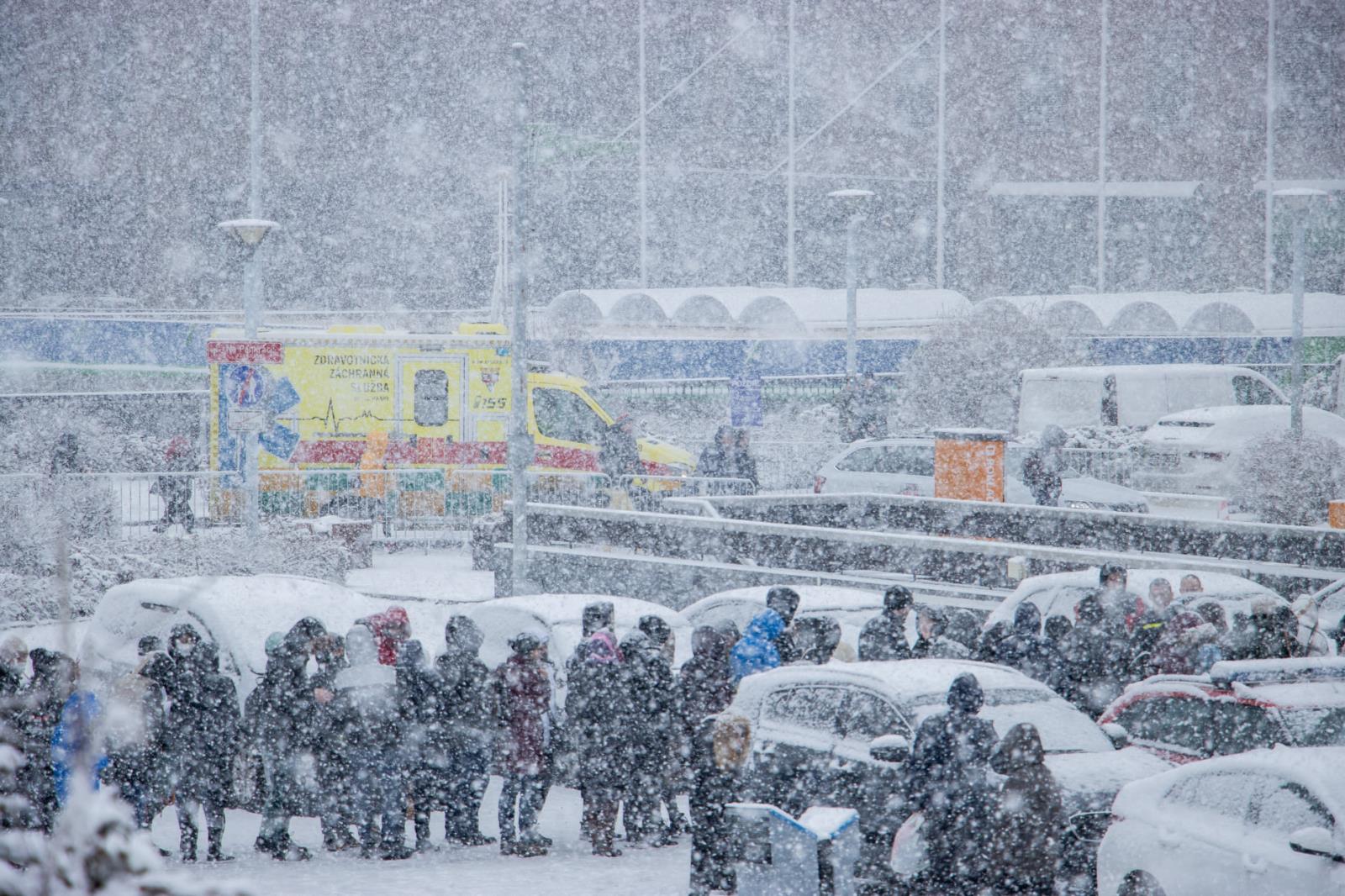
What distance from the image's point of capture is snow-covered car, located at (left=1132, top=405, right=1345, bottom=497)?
67.4ft

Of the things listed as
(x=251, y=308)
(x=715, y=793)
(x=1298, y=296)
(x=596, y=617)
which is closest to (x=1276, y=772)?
(x=715, y=793)

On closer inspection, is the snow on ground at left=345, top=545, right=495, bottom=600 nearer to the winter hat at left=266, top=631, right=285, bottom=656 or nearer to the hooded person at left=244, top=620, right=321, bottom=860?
the winter hat at left=266, top=631, right=285, bottom=656

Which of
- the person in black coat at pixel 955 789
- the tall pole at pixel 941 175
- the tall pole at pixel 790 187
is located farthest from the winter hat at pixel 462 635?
the tall pole at pixel 941 175

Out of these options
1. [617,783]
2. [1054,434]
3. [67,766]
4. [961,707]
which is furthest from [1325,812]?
[1054,434]

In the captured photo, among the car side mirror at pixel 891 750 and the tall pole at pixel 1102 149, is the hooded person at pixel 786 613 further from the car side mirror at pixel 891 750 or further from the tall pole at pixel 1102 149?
the tall pole at pixel 1102 149

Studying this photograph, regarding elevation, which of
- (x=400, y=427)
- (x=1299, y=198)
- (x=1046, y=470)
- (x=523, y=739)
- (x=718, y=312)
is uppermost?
(x=1299, y=198)

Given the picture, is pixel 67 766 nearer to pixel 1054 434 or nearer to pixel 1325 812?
pixel 1325 812

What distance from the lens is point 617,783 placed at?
880 cm

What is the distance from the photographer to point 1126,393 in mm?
24469

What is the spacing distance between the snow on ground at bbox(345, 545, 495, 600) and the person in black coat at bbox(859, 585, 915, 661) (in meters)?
8.26

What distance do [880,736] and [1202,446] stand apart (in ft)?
47.5

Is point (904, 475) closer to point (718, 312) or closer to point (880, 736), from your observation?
point (880, 736)

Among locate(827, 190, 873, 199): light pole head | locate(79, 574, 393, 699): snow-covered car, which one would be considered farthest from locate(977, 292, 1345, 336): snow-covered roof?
locate(79, 574, 393, 699): snow-covered car

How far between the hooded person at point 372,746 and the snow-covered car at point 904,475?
1267cm
